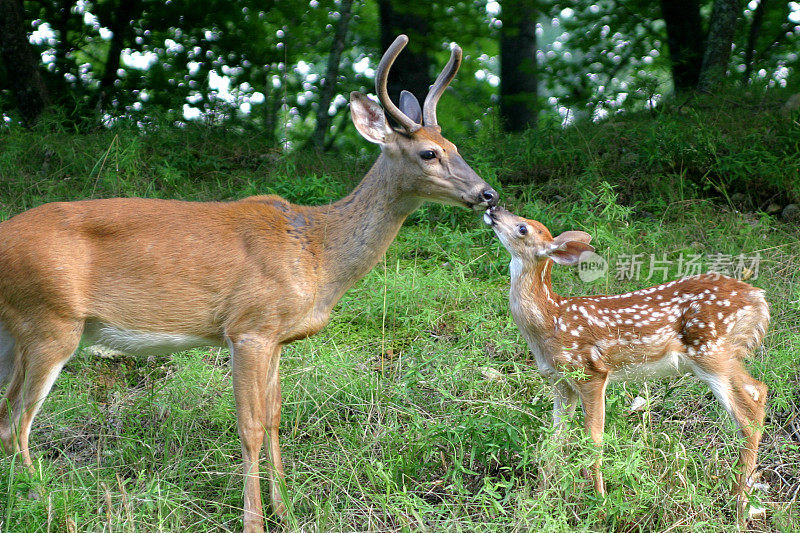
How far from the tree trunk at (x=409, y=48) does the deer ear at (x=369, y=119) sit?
4.09 m

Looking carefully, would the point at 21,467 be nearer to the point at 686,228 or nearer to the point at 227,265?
the point at 227,265

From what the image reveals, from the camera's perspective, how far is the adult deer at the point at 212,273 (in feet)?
13.1

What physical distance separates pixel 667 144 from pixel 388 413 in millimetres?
4151

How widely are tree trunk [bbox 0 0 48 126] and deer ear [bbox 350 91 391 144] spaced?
6.10 metres

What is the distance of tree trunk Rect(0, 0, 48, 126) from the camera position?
895 centimetres

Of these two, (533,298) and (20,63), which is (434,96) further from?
(20,63)

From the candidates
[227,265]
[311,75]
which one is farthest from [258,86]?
[227,265]

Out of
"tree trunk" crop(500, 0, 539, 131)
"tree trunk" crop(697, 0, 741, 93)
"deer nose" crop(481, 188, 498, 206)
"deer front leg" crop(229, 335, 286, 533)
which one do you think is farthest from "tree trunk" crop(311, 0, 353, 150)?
"deer front leg" crop(229, 335, 286, 533)

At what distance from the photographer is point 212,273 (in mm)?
4145

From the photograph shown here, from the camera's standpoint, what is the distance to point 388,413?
4504mm

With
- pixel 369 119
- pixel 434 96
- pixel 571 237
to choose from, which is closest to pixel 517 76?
pixel 434 96

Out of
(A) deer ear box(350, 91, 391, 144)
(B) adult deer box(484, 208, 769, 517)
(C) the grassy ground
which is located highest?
(A) deer ear box(350, 91, 391, 144)

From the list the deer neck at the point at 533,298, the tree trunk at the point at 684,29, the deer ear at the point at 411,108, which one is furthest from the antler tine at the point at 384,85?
the tree trunk at the point at 684,29

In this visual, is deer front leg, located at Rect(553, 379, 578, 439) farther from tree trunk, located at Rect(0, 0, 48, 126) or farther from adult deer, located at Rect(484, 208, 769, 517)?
tree trunk, located at Rect(0, 0, 48, 126)
